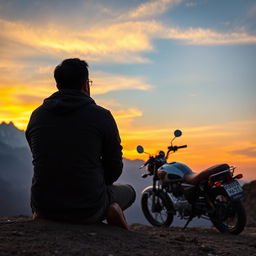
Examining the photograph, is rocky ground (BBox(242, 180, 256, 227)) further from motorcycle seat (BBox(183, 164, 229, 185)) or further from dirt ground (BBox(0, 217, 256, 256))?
dirt ground (BBox(0, 217, 256, 256))

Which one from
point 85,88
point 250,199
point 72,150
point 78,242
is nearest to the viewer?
point 78,242

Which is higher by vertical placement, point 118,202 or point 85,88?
point 85,88

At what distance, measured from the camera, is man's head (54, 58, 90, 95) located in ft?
17.9

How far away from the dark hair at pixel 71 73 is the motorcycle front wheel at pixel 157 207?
5.84 metres

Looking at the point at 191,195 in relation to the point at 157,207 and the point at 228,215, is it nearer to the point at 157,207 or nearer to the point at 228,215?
the point at 228,215

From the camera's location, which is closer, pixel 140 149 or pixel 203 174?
pixel 203 174

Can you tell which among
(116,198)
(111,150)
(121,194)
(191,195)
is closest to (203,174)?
(191,195)

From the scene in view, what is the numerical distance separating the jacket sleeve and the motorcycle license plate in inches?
154

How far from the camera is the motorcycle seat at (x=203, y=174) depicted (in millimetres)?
9263

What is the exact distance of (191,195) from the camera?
987cm

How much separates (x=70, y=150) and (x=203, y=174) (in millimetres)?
4797

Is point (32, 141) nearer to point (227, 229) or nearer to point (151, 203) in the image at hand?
point (227, 229)

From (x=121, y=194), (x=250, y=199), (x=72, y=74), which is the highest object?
(x=72, y=74)

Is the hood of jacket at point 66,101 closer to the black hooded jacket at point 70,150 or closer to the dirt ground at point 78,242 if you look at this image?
the black hooded jacket at point 70,150
